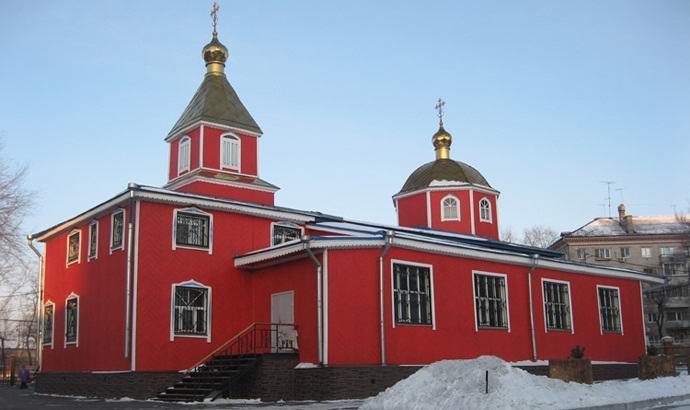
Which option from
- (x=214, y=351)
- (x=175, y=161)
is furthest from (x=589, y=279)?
(x=175, y=161)

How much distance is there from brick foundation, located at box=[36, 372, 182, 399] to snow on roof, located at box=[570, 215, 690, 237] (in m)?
52.6

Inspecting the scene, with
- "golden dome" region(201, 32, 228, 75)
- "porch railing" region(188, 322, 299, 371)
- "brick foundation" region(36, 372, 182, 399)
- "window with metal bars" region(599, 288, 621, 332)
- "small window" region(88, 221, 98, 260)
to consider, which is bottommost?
"brick foundation" region(36, 372, 182, 399)

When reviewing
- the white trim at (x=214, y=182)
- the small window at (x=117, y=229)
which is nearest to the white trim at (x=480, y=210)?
the white trim at (x=214, y=182)

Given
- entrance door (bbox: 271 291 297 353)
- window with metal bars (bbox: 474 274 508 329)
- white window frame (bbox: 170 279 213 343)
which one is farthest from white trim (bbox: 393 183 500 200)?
white window frame (bbox: 170 279 213 343)

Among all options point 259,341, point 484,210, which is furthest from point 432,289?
point 484,210

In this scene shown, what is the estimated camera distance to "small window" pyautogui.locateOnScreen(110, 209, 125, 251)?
65.0ft

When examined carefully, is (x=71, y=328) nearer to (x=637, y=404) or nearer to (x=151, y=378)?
(x=151, y=378)

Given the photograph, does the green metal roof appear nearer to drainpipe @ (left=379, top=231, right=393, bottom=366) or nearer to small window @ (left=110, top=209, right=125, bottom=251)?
small window @ (left=110, top=209, right=125, bottom=251)

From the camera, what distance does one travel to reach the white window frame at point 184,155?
24484 millimetres

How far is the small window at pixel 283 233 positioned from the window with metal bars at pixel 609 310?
11152 millimetres

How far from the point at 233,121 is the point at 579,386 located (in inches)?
598

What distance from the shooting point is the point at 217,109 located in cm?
2480

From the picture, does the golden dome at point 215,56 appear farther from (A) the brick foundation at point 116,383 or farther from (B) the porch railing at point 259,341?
(A) the brick foundation at point 116,383

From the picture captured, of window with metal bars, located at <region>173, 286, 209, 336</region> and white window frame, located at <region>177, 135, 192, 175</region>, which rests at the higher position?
white window frame, located at <region>177, 135, 192, 175</region>
